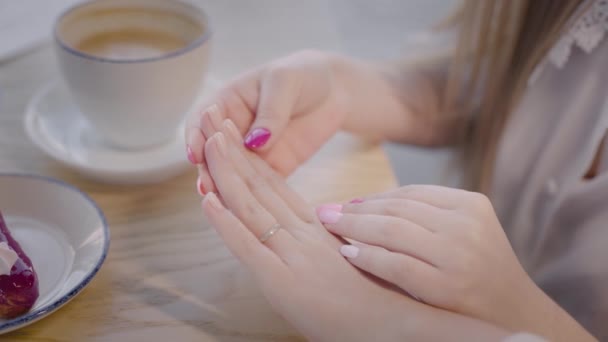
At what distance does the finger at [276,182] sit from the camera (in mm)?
523

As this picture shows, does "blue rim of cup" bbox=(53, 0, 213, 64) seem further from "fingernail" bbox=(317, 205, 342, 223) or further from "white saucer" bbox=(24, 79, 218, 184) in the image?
"fingernail" bbox=(317, 205, 342, 223)

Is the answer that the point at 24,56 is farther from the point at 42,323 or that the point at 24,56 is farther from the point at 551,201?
the point at 551,201

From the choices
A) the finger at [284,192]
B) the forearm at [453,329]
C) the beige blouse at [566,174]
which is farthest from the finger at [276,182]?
the beige blouse at [566,174]

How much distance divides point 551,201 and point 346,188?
26 cm

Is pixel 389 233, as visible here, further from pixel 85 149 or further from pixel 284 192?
pixel 85 149

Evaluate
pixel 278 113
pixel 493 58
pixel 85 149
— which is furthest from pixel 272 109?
pixel 493 58

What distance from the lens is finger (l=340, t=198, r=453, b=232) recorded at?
18.1 inches

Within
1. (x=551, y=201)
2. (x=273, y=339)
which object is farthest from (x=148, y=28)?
(x=551, y=201)

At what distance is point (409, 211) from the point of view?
47cm

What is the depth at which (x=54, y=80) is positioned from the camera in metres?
0.76

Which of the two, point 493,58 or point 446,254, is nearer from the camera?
point 446,254

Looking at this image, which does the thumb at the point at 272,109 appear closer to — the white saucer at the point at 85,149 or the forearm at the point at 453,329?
the white saucer at the point at 85,149

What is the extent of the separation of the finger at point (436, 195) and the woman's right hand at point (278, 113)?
5.2 inches

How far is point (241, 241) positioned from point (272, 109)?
0.47 feet
